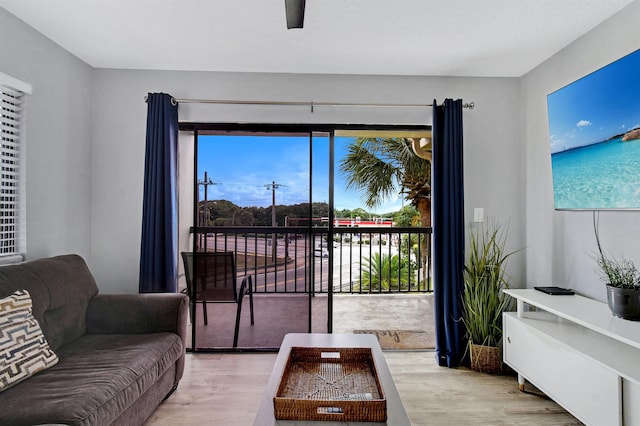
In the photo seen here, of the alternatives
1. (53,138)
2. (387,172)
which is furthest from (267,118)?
(387,172)

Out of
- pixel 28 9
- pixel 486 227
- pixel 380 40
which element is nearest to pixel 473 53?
pixel 380 40

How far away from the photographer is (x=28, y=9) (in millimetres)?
2199

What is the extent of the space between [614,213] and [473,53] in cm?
147

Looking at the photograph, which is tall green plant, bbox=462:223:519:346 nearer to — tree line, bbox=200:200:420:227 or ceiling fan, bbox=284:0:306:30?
tree line, bbox=200:200:420:227

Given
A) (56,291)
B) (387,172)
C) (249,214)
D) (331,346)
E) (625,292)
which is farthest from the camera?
(387,172)

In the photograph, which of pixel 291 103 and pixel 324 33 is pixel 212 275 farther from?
pixel 324 33

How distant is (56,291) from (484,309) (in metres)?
2.95

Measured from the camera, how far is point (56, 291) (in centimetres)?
216

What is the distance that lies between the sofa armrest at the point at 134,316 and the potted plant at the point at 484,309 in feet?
7.17

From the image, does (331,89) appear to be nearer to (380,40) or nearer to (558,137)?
(380,40)

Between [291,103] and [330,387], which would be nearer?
[330,387]

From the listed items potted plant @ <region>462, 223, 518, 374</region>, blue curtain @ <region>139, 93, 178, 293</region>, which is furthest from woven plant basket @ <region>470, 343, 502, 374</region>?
blue curtain @ <region>139, 93, 178, 293</region>

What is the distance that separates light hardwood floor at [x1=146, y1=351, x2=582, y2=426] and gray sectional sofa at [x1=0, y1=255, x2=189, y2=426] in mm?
203

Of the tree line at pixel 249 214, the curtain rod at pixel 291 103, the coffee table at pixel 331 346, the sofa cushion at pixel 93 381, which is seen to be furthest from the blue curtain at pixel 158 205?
the coffee table at pixel 331 346
